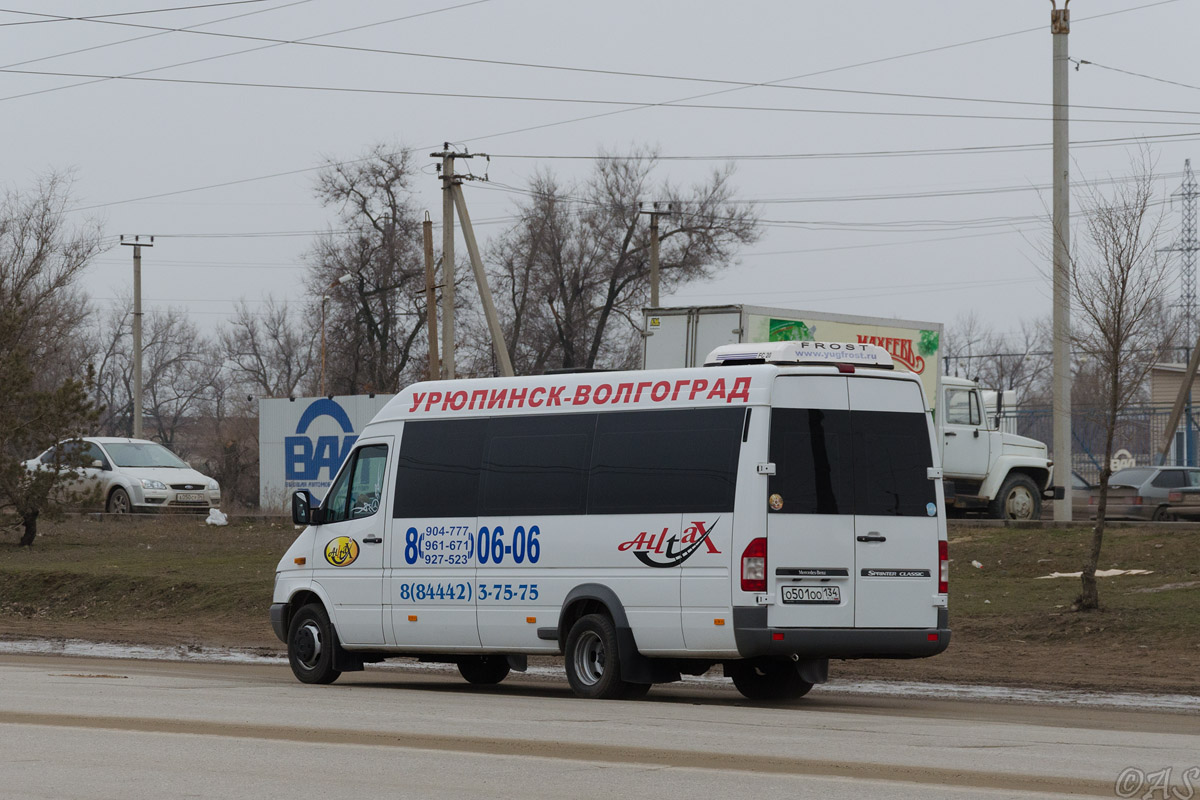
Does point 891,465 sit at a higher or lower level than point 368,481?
higher

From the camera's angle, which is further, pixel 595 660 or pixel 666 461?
pixel 595 660

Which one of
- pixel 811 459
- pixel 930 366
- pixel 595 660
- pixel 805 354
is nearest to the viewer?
pixel 811 459

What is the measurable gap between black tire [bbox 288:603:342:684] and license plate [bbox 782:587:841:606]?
483cm

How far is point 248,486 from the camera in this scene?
57.1 metres

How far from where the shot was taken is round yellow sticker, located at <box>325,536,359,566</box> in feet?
49.5

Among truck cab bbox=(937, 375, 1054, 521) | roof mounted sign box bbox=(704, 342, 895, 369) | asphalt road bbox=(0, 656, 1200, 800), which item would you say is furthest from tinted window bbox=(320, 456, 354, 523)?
truck cab bbox=(937, 375, 1054, 521)

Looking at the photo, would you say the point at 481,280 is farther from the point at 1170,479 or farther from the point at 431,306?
the point at 1170,479

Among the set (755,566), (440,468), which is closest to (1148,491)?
(440,468)

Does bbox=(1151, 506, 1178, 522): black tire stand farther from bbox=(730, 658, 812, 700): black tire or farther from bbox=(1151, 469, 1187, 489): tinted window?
bbox=(730, 658, 812, 700): black tire

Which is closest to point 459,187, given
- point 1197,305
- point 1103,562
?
point 1103,562

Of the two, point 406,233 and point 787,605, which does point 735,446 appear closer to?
point 787,605

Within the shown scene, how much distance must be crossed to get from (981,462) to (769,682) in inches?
622

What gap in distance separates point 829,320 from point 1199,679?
38.9ft

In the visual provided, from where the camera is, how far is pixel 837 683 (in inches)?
625
